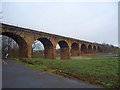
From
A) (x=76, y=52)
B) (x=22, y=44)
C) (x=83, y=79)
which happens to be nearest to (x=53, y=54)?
(x=22, y=44)

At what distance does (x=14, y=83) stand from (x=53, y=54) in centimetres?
2785

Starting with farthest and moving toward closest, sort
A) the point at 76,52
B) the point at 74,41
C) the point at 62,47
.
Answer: the point at 76,52 < the point at 74,41 < the point at 62,47

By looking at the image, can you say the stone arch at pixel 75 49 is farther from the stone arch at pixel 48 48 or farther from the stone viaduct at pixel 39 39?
the stone arch at pixel 48 48

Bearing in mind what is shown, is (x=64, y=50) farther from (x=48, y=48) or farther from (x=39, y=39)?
(x=39, y=39)

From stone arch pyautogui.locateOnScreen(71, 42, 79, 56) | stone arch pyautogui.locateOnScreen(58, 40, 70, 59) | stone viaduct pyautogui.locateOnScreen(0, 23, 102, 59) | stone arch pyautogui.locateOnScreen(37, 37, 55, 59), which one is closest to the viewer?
stone viaduct pyautogui.locateOnScreen(0, 23, 102, 59)

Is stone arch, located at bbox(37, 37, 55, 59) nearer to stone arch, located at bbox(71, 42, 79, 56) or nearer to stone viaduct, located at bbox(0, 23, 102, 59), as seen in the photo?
stone viaduct, located at bbox(0, 23, 102, 59)

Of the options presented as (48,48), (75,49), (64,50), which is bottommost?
(64,50)

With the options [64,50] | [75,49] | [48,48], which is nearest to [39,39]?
[48,48]

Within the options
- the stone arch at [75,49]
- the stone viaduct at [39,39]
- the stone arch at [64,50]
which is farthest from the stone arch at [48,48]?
the stone arch at [75,49]

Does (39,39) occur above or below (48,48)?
above

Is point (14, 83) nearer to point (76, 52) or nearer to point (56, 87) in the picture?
point (56, 87)

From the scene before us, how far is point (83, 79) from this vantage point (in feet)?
30.9

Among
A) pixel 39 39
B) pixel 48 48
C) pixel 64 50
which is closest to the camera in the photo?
pixel 39 39

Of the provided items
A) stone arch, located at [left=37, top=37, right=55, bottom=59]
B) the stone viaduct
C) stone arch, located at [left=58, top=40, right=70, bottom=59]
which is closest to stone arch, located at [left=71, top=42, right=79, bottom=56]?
the stone viaduct
